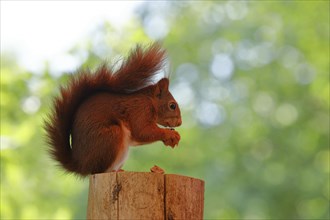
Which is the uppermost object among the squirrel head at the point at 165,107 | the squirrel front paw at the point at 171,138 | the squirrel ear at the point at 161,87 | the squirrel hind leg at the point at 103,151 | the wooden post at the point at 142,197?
the squirrel ear at the point at 161,87

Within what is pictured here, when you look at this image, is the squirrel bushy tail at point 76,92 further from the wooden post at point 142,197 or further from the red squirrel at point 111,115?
the wooden post at point 142,197

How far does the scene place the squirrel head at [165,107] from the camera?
2.54 meters

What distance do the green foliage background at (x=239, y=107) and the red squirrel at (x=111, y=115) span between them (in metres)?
2.76

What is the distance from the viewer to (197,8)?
8227 millimetres

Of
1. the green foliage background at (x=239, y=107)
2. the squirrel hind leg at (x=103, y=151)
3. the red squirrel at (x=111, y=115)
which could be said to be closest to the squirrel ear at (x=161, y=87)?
the red squirrel at (x=111, y=115)

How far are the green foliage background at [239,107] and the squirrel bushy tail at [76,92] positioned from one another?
2.78 meters

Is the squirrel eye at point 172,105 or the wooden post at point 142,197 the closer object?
the wooden post at point 142,197

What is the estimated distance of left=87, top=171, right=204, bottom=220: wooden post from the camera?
1921 mm

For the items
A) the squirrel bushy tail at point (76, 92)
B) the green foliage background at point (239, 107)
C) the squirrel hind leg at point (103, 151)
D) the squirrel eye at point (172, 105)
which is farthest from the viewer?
the green foliage background at point (239, 107)

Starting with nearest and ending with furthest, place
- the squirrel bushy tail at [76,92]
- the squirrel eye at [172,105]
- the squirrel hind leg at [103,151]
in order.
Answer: the squirrel hind leg at [103,151]
the squirrel bushy tail at [76,92]
the squirrel eye at [172,105]

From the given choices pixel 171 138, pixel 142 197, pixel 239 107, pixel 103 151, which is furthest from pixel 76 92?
pixel 239 107

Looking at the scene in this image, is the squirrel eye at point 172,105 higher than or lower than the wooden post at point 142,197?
higher

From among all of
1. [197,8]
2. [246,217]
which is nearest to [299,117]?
[246,217]

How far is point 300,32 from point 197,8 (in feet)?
4.35
